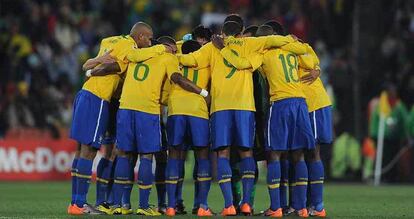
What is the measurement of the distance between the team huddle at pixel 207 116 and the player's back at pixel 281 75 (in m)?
0.01

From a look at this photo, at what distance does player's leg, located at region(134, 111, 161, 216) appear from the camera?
52.1 ft

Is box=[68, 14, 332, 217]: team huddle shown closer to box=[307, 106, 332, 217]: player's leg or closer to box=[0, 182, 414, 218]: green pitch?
box=[307, 106, 332, 217]: player's leg

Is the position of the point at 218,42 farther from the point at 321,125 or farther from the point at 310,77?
the point at 321,125

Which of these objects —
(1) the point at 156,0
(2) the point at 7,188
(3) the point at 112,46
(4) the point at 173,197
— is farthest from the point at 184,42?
(1) the point at 156,0

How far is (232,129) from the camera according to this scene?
52.0 feet

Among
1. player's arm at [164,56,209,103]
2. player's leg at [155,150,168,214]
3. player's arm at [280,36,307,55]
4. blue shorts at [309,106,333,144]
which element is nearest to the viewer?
player's arm at [164,56,209,103]

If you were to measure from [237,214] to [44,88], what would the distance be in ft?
46.6

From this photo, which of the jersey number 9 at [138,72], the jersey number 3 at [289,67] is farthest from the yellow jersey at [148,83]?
the jersey number 3 at [289,67]

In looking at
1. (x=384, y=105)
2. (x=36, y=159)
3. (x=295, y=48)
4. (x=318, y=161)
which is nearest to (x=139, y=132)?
(x=295, y=48)

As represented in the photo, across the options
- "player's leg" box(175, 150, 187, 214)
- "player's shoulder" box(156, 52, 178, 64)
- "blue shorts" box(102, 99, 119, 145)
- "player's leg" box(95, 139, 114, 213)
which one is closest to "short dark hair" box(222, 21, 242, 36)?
"player's shoulder" box(156, 52, 178, 64)

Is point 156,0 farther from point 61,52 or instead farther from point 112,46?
point 112,46

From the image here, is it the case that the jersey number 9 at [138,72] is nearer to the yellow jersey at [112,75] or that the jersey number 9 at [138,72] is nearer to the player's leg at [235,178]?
the yellow jersey at [112,75]

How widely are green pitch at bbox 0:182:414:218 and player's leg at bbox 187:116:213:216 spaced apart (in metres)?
1.69

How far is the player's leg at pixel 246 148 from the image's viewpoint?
51.7 feet
